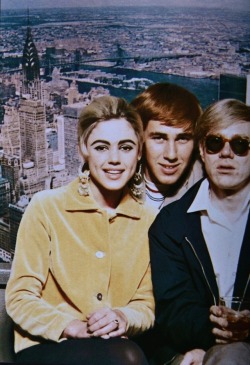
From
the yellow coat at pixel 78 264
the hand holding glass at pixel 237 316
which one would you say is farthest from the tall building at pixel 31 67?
the hand holding glass at pixel 237 316

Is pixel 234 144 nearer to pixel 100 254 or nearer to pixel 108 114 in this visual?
pixel 108 114

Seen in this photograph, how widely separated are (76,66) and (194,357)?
1291mm

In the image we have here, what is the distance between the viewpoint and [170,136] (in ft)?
7.09

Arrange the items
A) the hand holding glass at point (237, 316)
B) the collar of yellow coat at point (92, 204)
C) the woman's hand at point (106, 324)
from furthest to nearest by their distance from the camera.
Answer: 1. the collar of yellow coat at point (92, 204)
2. the woman's hand at point (106, 324)
3. the hand holding glass at point (237, 316)

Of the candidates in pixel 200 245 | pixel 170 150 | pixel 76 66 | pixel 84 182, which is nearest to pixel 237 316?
pixel 200 245

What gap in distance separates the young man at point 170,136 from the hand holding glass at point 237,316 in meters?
0.48

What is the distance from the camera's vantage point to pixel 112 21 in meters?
2.20

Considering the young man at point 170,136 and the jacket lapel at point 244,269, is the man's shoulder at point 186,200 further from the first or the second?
the jacket lapel at point 244,269

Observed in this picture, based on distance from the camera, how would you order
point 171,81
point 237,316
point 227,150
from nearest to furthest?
point 237,316
point 227,150
point 171,81

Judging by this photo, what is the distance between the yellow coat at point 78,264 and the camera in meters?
2.18

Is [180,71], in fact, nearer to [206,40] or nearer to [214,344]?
[206,40]

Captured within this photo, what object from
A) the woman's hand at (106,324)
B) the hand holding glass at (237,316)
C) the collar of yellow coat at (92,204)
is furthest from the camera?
the collar of yellow coat at (92,204)

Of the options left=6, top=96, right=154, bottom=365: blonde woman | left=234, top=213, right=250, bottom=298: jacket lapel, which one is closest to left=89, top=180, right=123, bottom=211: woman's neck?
left=6, top=96, right=154, bottom=365: blonde woman

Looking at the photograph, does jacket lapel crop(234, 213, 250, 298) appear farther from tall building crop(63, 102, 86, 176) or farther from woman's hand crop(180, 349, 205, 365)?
tall building crop(63, 102, 86, 176)
